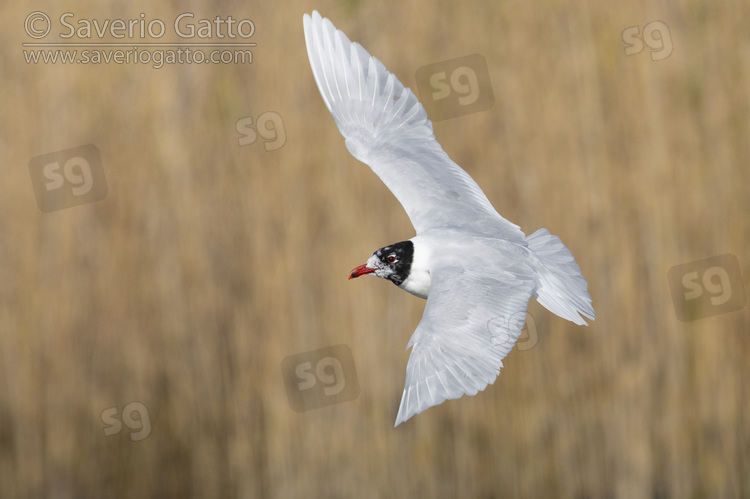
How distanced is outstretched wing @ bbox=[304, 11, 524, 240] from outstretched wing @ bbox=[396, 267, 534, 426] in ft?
0.68

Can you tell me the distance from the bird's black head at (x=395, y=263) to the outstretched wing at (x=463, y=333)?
0.21 ft

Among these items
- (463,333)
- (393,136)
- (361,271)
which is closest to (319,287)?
(393,136)

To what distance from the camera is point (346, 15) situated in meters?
2.45

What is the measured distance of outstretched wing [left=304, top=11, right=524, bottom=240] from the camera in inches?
73.1

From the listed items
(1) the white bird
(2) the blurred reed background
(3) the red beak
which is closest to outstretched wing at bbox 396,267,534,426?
(1) the white bird

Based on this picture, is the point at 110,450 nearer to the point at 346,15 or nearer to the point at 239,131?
the point at 239,131

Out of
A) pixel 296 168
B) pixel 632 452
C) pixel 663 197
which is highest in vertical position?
pixel 296 168

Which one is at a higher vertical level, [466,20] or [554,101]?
[466,20]

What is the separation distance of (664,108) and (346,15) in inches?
30.9

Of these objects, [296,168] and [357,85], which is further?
[296,168]

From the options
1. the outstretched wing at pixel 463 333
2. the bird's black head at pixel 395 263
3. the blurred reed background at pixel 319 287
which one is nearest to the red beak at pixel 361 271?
the bird's black head at pixel 395 263

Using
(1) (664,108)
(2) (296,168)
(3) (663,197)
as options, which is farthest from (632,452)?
(2) (296,168)

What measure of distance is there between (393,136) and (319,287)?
0.52 meters

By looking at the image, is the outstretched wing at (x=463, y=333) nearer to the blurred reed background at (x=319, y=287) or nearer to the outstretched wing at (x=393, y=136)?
the outstretched wing at (x=393, y=136)
